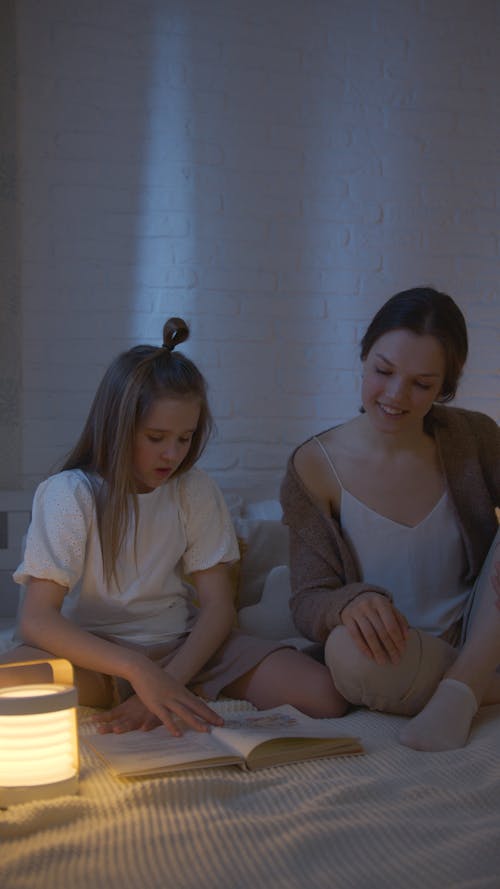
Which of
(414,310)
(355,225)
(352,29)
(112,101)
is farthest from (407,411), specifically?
(352,29)

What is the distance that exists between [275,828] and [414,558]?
88cm

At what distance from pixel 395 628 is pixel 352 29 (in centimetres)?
209

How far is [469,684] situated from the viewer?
1593 mm

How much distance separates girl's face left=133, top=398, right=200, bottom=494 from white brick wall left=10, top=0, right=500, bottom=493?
Answer: 0.90 metres

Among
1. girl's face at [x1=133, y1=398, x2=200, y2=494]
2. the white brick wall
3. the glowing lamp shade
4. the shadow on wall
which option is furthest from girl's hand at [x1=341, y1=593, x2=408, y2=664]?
the shadow on wall

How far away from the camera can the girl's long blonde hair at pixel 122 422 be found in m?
1.79

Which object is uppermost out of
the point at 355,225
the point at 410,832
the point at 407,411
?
the point at 355,225

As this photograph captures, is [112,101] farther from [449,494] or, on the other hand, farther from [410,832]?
[410,832]

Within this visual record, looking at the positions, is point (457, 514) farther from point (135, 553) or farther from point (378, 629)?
point (135, 553)

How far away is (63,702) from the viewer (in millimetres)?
1224

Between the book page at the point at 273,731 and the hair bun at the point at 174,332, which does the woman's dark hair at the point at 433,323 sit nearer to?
the hair bun at the point at 174,332

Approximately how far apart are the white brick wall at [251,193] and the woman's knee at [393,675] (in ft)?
3.65

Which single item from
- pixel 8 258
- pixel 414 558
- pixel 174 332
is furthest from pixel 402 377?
pixel 8 258

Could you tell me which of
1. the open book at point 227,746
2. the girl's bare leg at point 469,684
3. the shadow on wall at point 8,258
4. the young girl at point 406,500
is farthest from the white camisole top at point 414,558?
the shadow on wall at point 8,258
